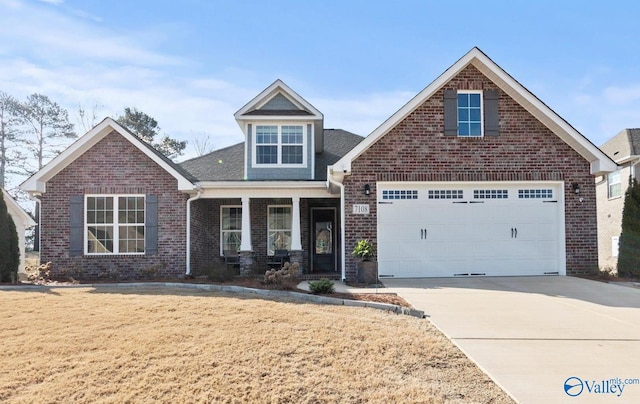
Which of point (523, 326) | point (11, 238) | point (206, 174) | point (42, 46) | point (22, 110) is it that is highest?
point (22, 110)

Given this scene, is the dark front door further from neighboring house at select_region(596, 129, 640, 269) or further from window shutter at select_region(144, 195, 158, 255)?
neighboring house at select_region(596, 129, 640, 269)

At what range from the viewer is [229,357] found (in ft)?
16.3

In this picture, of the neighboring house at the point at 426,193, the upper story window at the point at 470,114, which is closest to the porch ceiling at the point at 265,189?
the neighboring house at the point at 426,193

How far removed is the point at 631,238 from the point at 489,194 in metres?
4.27

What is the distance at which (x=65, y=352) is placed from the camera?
5270mm

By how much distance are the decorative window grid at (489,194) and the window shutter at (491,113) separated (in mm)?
1528

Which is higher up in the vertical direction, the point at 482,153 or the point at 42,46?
the point at 42,46

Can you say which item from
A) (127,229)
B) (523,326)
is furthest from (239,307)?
(127,229)

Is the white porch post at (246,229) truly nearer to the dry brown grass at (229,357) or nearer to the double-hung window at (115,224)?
the double-hung window at (115,224)

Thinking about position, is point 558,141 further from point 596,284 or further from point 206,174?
point 206,174

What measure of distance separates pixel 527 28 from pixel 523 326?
8.22 m

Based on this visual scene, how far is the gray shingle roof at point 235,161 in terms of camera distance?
48.8 feet

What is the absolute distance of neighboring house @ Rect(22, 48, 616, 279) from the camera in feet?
39.9

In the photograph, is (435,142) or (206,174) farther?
(206,174)
